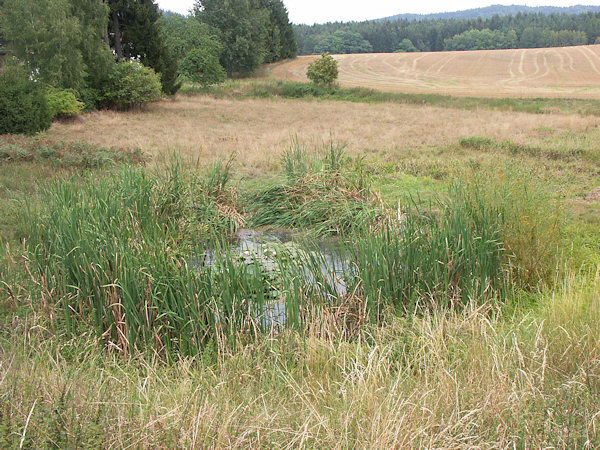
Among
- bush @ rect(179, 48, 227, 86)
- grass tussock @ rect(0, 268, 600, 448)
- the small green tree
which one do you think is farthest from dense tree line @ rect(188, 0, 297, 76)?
grass tussock @ rect(0, 268, 600, 448)

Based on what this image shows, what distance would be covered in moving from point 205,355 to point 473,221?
2.58 metres

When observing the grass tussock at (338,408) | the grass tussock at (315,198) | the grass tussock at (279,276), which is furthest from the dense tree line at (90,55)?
the grass tussock at (338,408)

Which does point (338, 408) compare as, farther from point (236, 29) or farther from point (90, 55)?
point (236, 29)

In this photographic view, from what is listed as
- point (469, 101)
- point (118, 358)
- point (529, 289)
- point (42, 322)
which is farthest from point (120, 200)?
point (469, 101)

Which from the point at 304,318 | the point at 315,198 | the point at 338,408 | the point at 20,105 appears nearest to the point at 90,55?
the point at 20,105

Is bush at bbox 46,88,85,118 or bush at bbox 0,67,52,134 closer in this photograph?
bush at bbox 0,67,52,134

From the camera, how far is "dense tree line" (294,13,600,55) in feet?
266

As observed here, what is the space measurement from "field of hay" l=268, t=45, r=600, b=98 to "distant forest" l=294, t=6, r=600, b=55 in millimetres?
21187

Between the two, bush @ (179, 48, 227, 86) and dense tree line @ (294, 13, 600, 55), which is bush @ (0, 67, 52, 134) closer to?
bush @ (179, 48, 227, 86)

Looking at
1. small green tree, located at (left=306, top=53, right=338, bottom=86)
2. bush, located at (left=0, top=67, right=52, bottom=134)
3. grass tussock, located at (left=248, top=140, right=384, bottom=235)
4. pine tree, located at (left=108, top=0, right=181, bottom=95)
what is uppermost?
pine tree, located at (left=108, top=0, right=181, bottom=95)

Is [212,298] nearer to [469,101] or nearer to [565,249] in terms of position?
[565,249]

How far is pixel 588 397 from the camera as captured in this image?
2271 millimetres

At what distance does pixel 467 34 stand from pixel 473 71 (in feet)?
122

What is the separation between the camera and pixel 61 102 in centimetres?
1930
